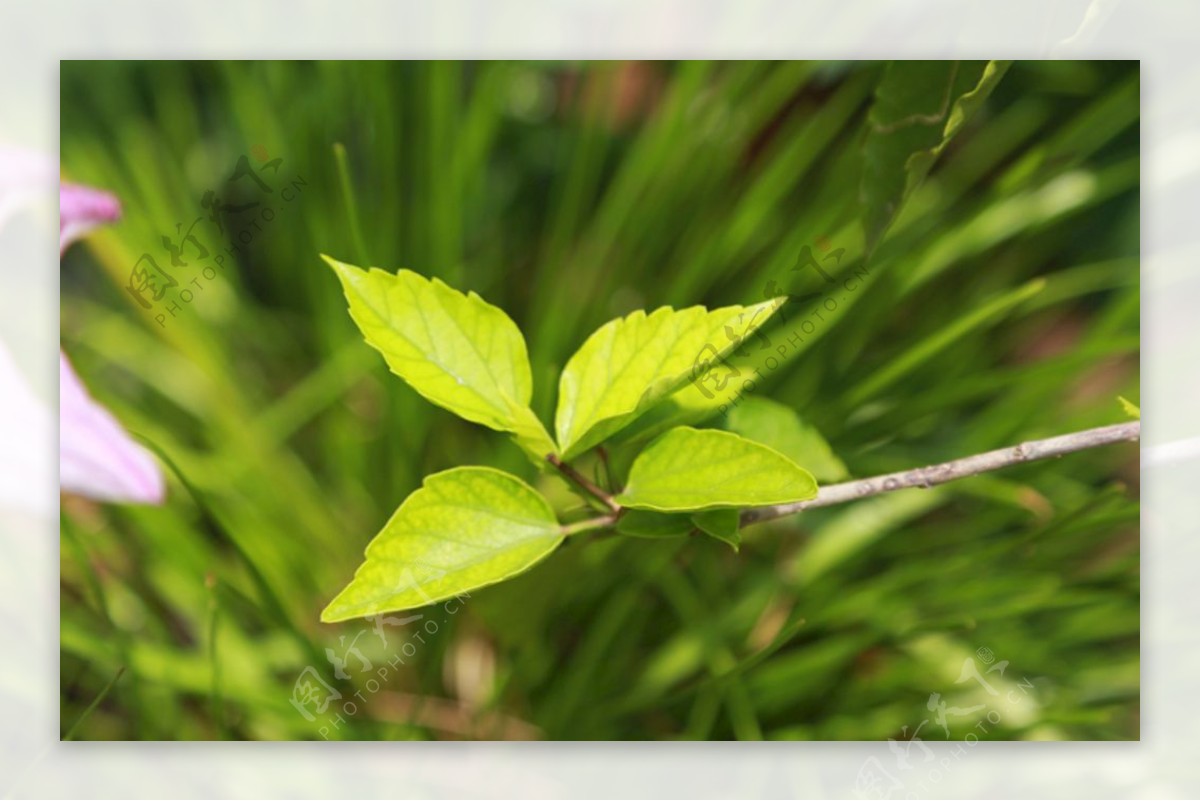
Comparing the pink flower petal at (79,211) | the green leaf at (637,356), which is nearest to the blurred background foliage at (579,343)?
the pink flower petal at (79,211)

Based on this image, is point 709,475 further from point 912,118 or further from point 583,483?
point 912,118

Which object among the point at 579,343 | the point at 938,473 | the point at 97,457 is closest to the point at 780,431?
the point at 938,473

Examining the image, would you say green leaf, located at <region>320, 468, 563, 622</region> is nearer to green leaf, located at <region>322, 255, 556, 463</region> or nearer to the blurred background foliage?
green leaf, located at <region>322, 255, 556, 463</region>

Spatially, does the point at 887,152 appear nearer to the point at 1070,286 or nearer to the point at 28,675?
the point at 1070,286

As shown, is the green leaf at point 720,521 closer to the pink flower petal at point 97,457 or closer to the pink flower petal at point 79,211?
the pink flower petal at point 97,457

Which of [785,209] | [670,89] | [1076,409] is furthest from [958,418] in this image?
[670,89]

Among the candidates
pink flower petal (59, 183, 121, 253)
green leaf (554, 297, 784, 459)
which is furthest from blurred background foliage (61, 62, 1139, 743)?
green leaf (554, 297, 784, 459)

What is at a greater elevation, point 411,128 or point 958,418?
point 411,128
